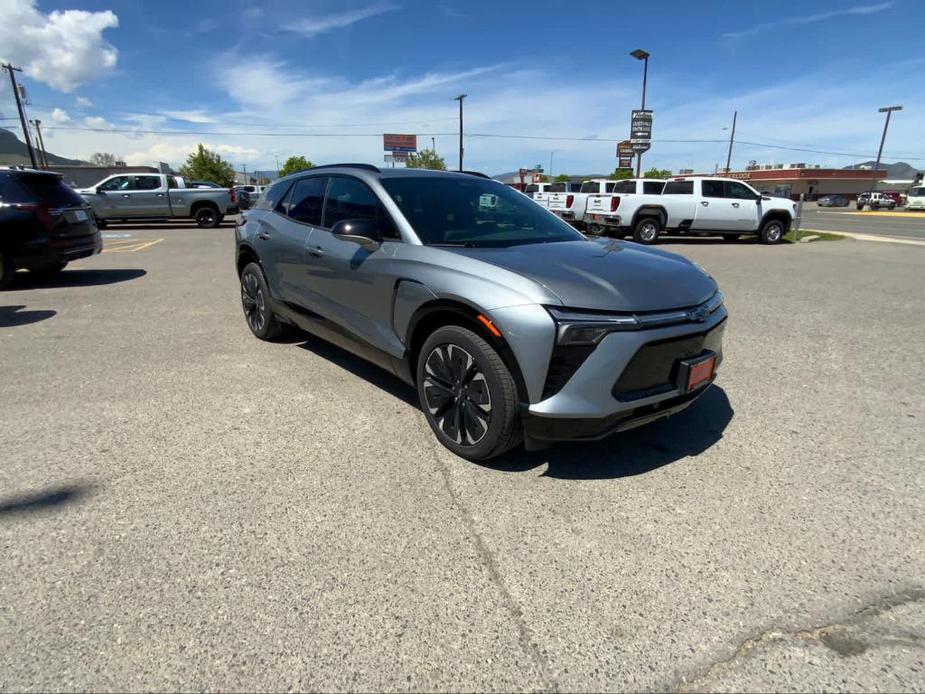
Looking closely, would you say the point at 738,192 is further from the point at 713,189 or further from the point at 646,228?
the point at 646,228

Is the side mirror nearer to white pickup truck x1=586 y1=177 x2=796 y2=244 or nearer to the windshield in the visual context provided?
the windshield

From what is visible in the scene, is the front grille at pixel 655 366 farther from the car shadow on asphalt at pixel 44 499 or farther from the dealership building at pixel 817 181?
the dealership building at pixel 817 181

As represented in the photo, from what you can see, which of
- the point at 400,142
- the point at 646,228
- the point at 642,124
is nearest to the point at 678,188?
the point at 646,228

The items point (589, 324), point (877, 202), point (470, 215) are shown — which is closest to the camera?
point (589, 324)

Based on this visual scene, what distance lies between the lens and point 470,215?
3.65 metres

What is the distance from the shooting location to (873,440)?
3.30 m

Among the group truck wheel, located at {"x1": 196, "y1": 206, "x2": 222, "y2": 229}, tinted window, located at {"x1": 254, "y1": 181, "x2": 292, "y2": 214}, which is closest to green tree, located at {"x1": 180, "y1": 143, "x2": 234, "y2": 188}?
truck wheel, located at {"x1": 196, "y1": 206, "x2": 222, "y2": 229}

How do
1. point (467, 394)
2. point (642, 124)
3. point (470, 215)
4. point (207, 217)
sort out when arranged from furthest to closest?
1. point (642, 124)
2. point (207, 217)
3. point (470, 215)
4. point (467, 394)

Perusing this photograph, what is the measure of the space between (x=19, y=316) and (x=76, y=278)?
2.89 metres

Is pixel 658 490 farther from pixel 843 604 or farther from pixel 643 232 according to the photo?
pixel 643 232

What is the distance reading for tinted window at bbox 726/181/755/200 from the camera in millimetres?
15555

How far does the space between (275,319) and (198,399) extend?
4.50 ft

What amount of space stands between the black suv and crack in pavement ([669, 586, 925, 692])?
9237 millimetres

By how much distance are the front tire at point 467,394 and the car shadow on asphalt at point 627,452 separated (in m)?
0.22
